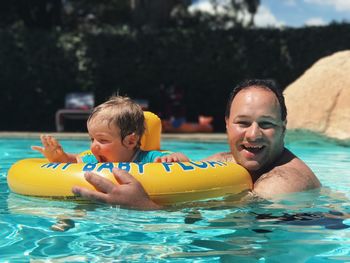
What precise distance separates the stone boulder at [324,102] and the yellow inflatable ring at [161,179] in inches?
216

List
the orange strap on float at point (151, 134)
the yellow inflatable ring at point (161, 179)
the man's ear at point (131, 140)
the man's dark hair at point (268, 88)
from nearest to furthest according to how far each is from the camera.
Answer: the yellow inflatable ring at point (161, 179) < the man's dark hair at point (268, 88) < the man's ear at point (131, 140) < the orange strap on float at point (151, 134)

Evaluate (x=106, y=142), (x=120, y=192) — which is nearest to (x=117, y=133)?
(x=106, y=142)

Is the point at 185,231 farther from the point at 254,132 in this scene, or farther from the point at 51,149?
the point at 51,149

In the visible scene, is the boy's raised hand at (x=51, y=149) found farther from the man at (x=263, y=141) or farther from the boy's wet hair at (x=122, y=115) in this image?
the man at (x=263, y=141)

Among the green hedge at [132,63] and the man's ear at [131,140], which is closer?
the man's ear at [131,140]

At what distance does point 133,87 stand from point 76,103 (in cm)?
160

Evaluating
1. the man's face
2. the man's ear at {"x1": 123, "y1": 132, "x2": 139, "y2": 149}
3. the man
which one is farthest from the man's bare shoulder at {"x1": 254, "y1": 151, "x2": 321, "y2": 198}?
the man's ear at {"x1": 123, "y1": 132, "x2": 139, "y2": 149}

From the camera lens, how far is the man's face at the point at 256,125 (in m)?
3.73

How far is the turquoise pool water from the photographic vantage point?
2.76m

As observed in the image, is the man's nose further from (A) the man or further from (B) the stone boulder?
(B) the stone boulder

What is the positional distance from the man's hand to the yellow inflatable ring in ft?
0.19

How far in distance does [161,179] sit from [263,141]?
70 centimetres

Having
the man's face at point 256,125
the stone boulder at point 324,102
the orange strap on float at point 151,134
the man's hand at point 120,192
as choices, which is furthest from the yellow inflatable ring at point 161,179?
the stone boulder at point 324,102

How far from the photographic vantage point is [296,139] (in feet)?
30.8
